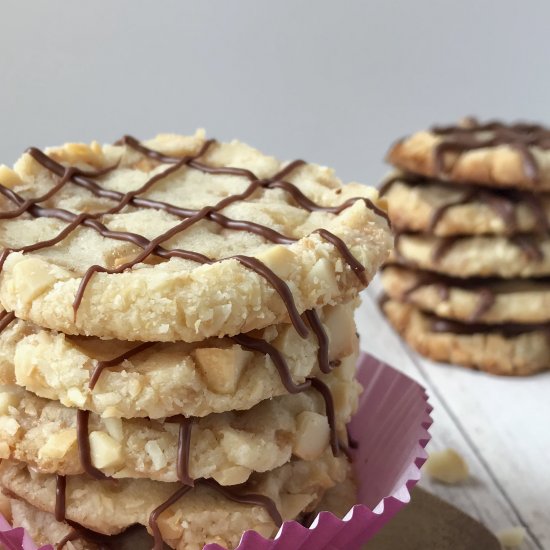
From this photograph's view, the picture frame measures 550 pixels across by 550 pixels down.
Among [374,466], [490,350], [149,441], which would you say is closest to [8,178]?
[149,441]

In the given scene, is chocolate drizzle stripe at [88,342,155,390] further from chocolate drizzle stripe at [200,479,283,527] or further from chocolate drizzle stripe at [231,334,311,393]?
chocolate drizzle stripe at [200,479,283,527]

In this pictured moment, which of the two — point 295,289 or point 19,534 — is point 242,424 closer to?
point 295,289

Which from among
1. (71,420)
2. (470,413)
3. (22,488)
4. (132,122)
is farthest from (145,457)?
(132,122)

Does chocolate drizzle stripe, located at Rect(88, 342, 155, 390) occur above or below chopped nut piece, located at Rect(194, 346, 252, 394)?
below

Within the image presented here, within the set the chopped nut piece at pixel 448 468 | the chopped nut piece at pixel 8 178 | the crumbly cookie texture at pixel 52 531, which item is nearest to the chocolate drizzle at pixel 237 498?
the crumbly cookie texture at pixel 52 531

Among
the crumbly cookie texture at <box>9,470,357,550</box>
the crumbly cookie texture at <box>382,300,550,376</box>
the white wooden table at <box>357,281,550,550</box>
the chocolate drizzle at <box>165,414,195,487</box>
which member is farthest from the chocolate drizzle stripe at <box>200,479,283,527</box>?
the crumbly cookie texture at <box>382,300,550,376</box>

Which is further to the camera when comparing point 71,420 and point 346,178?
point 346,178

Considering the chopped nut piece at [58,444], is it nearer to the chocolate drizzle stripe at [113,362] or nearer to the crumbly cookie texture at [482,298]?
the chocolate drizzle stripe at [113,362]
